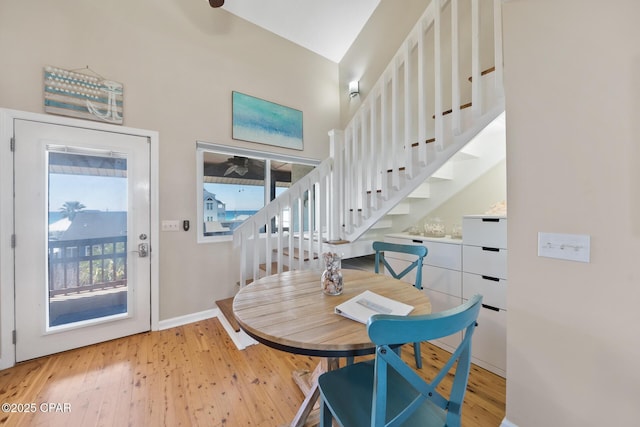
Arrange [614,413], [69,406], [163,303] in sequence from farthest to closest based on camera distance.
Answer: [163,303]
[69,406]
[614,413]

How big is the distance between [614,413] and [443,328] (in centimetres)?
105

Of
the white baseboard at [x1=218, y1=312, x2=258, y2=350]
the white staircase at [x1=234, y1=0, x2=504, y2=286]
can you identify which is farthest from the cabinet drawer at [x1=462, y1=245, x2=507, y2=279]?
the white baseboard at [x1=218, y1=312, x2=258, y2=350]

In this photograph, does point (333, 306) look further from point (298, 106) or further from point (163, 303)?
point (298, 106)

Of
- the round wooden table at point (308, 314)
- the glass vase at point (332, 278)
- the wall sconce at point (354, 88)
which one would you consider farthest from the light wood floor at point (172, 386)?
the wall sconce at point (354, 88)

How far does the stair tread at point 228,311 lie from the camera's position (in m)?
2.25

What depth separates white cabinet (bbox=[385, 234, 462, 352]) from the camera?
6.40ft

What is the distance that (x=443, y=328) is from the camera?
0.64 metres

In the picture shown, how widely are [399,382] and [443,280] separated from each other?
130 centimetres

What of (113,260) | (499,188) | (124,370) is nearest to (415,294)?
(499,188)

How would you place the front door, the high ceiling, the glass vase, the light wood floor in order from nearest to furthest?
the glass vase < the light wood floor < the front door < the high ceiling

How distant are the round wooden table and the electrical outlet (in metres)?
1.58

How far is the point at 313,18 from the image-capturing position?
3176 millimetres

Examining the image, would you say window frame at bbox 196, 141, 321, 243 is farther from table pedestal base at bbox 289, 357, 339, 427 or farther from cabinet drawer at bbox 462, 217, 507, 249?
cabinet drawer at bbox 462, 217, 507, 249

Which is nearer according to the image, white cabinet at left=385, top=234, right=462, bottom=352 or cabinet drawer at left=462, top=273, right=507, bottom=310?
cabinet drawer at left=462, top=273, right=507, bottom=310
